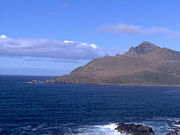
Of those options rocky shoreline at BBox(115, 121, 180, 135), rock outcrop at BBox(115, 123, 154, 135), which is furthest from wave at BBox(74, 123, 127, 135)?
rock outcrop at BBox(115, 123, 154, 135)

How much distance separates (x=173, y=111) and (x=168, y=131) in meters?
37.7

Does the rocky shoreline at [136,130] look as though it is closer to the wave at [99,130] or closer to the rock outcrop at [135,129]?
the rock outcrop at [135,129]

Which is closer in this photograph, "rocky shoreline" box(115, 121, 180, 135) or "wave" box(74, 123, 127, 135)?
"wave" box(74, 123, 127, 135)

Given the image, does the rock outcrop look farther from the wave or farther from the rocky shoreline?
the wave

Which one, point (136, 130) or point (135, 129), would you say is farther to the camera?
point (135, 129)

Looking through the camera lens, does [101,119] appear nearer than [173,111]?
Yes

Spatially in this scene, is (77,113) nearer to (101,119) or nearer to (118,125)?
(101,119)

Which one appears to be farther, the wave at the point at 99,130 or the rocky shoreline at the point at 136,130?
the rocky shoreline at the point at 136,130

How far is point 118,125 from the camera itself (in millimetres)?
77125

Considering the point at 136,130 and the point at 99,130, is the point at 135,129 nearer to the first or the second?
the point at 136,130

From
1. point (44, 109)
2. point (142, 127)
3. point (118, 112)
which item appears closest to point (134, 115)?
point (118, 112)

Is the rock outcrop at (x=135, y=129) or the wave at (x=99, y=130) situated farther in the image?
the rock outcrop at (x=135, y=129)

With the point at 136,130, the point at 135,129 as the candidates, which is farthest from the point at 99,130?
the point at 136,130

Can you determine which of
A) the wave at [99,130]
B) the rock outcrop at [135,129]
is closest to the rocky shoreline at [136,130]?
the rock outcrop at [135,129]
